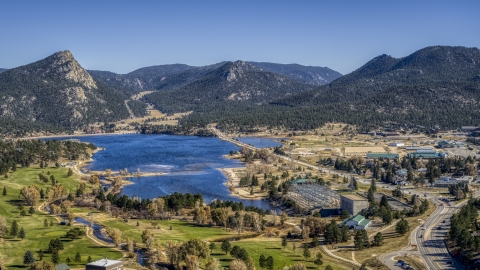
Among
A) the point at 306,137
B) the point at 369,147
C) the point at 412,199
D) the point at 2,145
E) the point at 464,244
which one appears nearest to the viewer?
the point at 464,244

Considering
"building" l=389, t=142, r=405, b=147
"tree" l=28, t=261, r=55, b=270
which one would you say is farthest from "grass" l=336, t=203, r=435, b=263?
"building" l=389, t=142, r=405, b=147

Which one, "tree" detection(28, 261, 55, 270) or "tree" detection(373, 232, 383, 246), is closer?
"tree" detection(28, 261, 55, 270)

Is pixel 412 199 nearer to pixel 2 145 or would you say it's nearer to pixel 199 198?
pixel 199 198

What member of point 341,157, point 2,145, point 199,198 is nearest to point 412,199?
point 199,198

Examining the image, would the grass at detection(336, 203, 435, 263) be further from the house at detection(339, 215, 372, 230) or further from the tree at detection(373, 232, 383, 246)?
the house at detection(339, 215, 372, 230)

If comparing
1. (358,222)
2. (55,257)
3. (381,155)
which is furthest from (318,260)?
(381,155)

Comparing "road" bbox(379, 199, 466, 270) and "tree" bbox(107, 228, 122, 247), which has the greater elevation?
"tree" bbox(107, 228, 122, 247)
